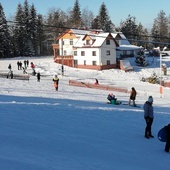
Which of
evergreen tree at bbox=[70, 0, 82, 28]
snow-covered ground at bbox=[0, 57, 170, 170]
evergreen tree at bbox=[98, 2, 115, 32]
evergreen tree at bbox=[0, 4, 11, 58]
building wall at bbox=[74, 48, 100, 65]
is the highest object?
evergreen tree at bbox=[70, 0, 82, 28]

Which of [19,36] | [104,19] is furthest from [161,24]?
[19,36]

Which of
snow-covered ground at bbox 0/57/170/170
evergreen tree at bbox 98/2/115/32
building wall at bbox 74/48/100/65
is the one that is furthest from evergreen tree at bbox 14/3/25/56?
snow-covered ground at bbox 0/57/170/170

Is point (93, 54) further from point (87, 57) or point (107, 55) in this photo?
point (107, 55)

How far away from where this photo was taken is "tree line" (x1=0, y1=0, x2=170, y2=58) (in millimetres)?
72275

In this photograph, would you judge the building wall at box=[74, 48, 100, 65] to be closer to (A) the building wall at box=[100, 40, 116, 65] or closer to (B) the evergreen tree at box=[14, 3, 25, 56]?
(A) the building wall at box=[100, 40, 116, 65]

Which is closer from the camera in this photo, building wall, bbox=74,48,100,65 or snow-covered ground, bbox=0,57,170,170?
snow-covered ground, bbox=0,57,170,170

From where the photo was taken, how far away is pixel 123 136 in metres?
13.1

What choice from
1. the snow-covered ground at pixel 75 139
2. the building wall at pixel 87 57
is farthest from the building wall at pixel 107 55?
the snow-covered ground at pixel 75 139

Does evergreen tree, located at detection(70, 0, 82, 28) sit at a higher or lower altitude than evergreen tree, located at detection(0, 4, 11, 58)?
higher

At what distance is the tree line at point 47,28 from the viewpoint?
7228 centimetres

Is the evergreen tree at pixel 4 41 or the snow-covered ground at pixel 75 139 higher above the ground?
the evergreen tree at pixel 4 41

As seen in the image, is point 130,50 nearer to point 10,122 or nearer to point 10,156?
point 10,122

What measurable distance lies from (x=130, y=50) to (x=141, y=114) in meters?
51.9

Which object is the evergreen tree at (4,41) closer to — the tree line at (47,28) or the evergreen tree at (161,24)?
the tree line at (47,28)
